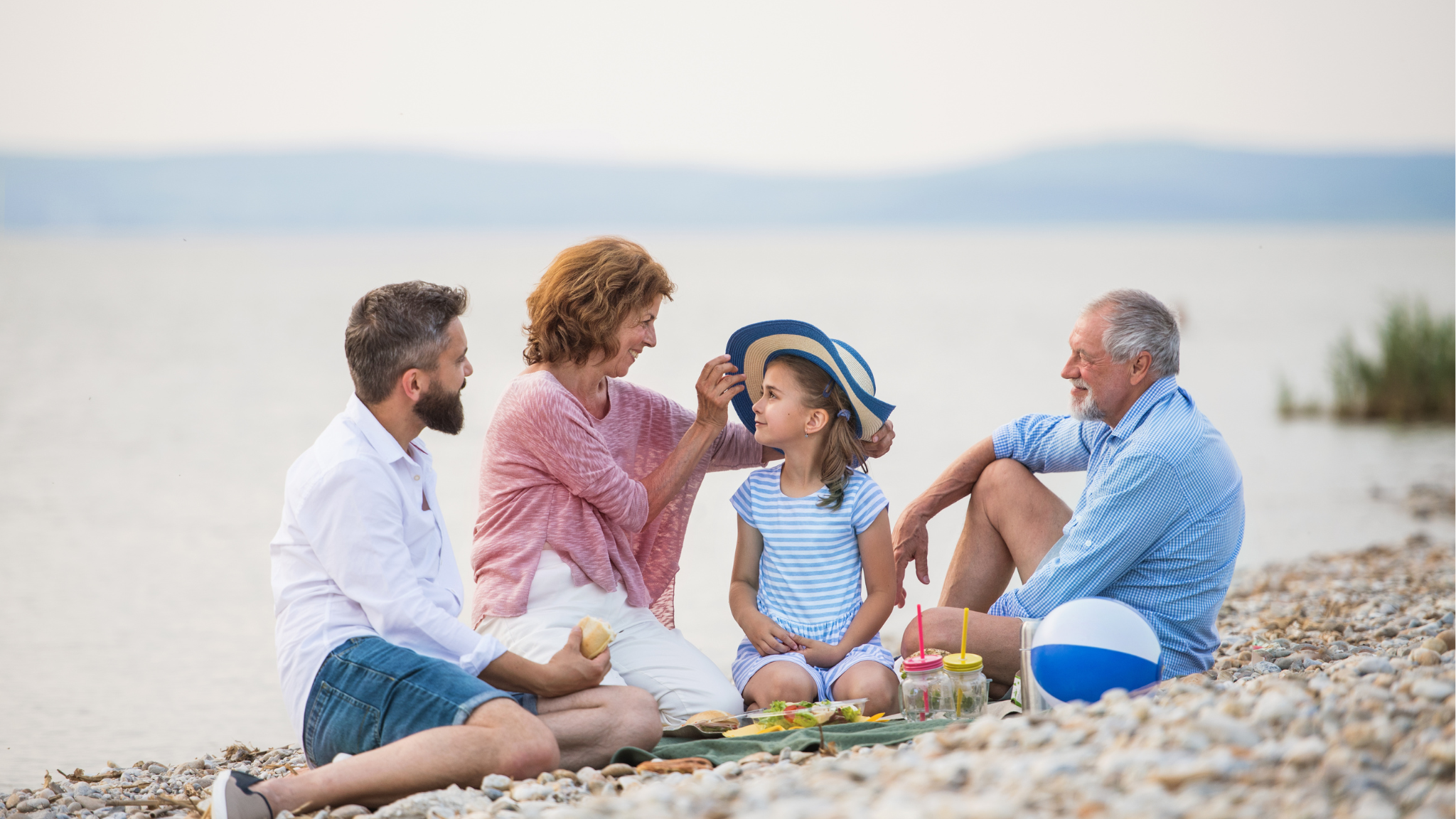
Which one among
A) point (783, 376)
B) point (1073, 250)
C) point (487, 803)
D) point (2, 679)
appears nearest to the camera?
point (487, 803)

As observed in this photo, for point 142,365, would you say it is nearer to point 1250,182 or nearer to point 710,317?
point 710,317

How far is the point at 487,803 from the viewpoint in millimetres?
3146

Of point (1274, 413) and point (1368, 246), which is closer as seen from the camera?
point (1274, 413)

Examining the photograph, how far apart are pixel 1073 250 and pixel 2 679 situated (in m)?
76.6

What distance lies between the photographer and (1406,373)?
13938 millimetres

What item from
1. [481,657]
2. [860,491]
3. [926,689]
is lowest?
[926,689]

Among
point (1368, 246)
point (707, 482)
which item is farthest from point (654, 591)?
point (1368, 246)

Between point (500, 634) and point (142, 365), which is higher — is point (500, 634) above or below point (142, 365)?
below

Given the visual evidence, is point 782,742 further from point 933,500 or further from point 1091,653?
point 933,500

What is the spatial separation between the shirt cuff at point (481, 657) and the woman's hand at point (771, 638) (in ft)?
3.30

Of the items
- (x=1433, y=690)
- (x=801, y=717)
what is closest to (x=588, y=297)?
(x=801, y=717)

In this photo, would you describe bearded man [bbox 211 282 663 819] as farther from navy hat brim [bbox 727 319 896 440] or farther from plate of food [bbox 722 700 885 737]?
navy hat brim [bbox 727 319 896 440]

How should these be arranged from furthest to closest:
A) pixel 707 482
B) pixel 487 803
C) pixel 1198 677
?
1. pixel 707 482
2. pixel 1198 677
3. pixel 487 803

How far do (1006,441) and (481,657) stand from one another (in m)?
2.18
